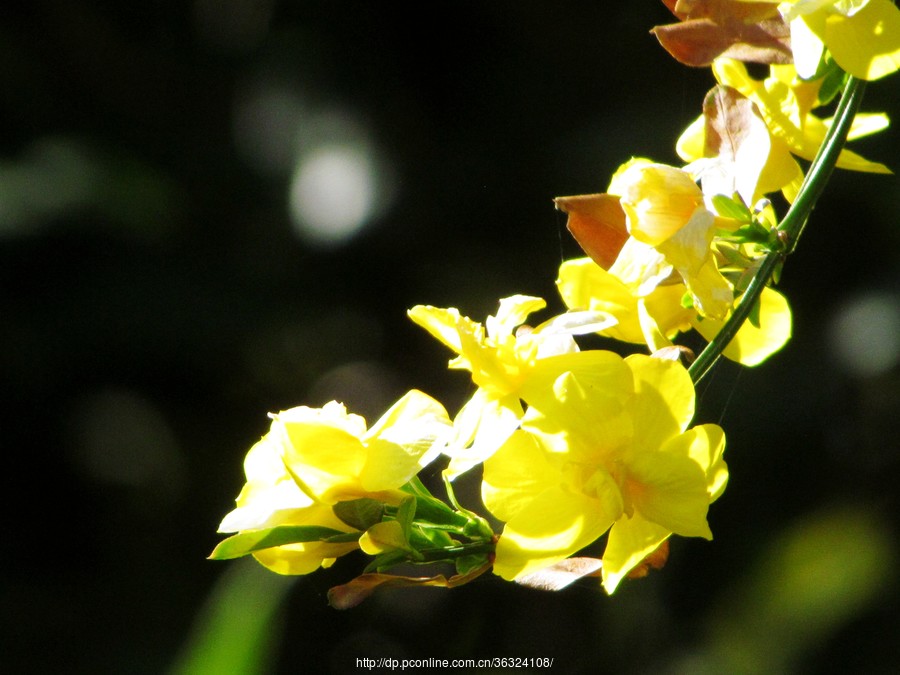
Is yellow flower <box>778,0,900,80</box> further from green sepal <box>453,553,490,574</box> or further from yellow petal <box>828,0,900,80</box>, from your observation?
green sepal <box>453,553,490,574</box>

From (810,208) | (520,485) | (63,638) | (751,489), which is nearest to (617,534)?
(520,485)

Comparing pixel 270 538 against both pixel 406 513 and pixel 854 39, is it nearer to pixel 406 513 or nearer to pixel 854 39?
pixel 406 513

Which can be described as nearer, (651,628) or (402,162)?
(651,628)

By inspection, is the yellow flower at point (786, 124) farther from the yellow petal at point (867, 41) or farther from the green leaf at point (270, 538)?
the green leaf at point (270, 538)

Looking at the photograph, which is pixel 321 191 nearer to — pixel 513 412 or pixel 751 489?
pixel 751 489

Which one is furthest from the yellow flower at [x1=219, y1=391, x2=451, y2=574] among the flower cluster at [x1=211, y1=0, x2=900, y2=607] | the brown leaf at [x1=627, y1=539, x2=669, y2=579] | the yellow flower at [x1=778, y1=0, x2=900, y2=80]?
→ the yellow flower at [x1=778, y1=0, x2=900, y2=80]

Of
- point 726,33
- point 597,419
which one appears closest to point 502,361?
point 597,419

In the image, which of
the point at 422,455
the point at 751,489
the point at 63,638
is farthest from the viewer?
the point at 63,638
